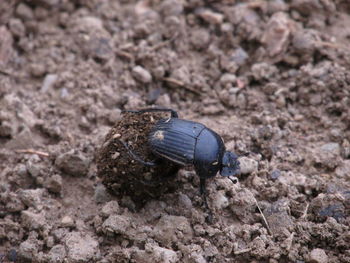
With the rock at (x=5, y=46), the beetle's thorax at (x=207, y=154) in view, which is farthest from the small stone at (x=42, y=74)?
the beetle's thorax at (x=207, y=154)

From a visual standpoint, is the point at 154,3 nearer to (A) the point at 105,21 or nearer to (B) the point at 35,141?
(A) the point at 105,21

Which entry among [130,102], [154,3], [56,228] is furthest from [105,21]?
[56,228]

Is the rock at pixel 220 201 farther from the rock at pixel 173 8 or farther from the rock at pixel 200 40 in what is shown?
the rock at pixel 173 8

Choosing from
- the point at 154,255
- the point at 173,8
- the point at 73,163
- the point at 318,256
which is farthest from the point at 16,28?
the point at 318,256

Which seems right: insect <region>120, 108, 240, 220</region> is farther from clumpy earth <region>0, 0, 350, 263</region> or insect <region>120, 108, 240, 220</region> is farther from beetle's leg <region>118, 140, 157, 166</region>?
clumpy earth <region>0, 0, 350, 263</region>

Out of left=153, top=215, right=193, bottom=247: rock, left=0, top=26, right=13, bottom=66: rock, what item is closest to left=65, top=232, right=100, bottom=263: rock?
left=153, top=215, right=193, bottom=247: rock

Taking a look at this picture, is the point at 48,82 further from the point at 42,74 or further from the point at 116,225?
the point at 116,225
